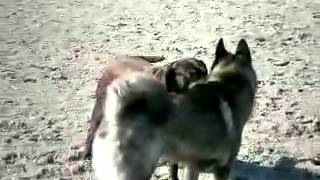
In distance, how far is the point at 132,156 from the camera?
3.51m

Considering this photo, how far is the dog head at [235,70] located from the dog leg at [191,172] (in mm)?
751

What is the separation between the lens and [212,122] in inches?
161

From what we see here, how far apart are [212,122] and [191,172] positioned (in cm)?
51

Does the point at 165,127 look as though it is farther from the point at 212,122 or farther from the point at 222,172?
the point at 222,172

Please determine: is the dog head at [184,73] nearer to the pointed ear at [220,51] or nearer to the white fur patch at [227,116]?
the pointed ear at [220,51]

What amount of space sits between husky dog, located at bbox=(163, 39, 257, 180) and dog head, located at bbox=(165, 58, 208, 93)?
445mm

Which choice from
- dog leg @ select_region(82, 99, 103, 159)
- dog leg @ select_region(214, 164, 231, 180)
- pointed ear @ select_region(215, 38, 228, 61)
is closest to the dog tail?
dog leg @ select_region(214, 164, 231, 180)

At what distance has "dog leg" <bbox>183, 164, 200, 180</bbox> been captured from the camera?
424 centimetres

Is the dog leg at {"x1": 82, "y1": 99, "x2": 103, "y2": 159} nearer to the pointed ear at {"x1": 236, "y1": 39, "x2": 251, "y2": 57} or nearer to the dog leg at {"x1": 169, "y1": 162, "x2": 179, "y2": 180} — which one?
the dog leg at {"x1": 169, "y1": 162, "x2": 179, "y2": 180}

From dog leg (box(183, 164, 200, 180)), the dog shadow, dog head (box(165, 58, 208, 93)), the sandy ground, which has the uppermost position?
dog head (box(165, 58, 208, 93))

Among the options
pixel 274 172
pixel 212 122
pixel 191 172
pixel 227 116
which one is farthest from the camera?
pixel 274 172

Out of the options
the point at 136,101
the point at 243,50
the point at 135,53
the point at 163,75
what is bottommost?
the point at 135,53

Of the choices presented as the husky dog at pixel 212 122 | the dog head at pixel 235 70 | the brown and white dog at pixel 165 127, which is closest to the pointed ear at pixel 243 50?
the dog head at pixel 235 70

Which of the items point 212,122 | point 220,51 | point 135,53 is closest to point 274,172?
point 220,51
